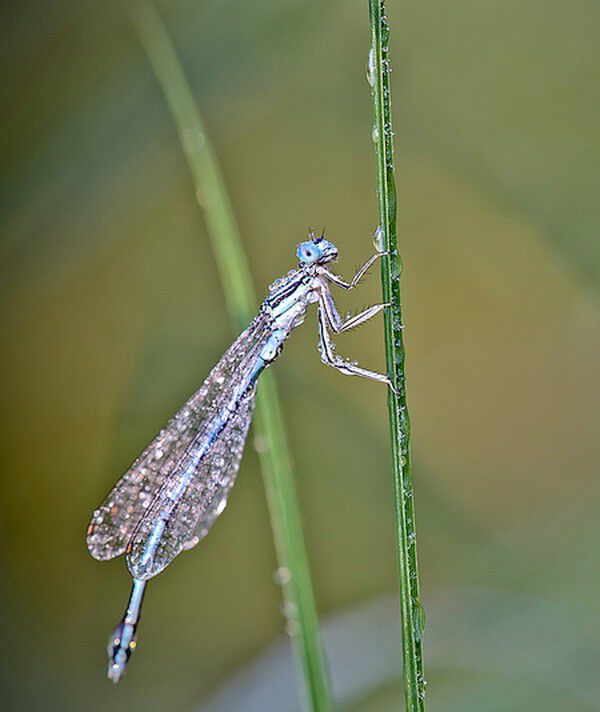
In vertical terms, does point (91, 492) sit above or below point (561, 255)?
below

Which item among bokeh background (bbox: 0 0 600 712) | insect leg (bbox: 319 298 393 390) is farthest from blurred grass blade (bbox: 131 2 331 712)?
bokeh background (bbox: 0 0 600 712)

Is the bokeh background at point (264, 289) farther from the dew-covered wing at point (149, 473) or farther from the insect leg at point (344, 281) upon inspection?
the insect leg at point (344, 281)

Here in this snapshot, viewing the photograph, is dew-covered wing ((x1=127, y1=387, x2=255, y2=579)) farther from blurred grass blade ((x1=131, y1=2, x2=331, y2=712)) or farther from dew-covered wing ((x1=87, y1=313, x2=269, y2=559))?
blurred grass blade ((x1=131, y1=2, x2=331, y2=712))

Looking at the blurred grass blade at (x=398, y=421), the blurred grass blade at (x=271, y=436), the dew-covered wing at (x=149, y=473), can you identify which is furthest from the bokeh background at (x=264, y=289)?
the blurred grass blade at (x=398, y=421)

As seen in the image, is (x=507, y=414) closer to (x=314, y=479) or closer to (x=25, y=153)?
(x=314, y=479)

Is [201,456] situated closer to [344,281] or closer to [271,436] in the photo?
[344,281]

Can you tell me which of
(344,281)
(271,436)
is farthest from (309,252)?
(271,436)

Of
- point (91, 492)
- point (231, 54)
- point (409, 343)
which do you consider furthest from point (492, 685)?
point (231, 54)
